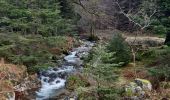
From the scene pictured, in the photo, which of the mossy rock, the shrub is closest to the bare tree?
the shrub

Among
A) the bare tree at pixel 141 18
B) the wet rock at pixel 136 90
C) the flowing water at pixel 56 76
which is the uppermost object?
the bare tree at pixel 141 18

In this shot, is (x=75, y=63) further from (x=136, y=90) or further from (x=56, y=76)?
(x=136, y=90)

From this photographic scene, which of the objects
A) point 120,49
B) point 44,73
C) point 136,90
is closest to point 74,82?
point 44,73

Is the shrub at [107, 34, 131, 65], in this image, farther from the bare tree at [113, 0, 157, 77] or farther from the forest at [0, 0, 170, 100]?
the bare tree at [113, 0, 157, 77]

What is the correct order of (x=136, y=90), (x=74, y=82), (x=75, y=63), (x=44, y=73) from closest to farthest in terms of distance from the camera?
(x=136, y=90) → (x=74, y=82) → (x=44, y=73) → (x=75, y=63)

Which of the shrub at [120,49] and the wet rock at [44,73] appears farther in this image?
the wet rock at [44,73]

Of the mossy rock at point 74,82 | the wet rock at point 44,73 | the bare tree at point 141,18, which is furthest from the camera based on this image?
the wet rock at point 44,73

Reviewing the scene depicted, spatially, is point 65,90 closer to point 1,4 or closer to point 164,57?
point 164,57

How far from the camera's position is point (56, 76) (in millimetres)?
23500

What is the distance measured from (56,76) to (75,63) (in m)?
3.76

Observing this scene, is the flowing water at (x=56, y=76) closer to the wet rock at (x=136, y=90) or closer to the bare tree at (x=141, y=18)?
the bare tree at (x=141, y=18)

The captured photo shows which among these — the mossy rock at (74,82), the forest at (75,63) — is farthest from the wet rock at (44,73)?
the mossy rock at (74,82)

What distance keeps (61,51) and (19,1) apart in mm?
5454

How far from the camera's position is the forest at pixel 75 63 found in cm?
1656
